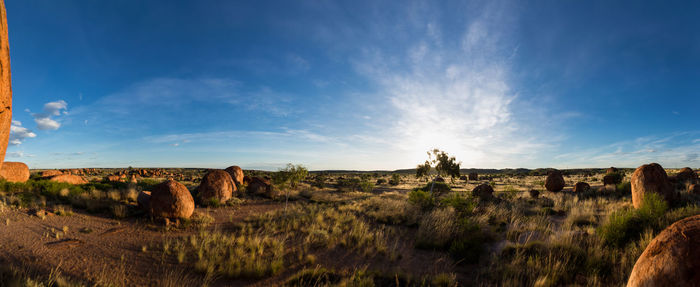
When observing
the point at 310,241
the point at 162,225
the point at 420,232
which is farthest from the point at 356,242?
the point at 162,225

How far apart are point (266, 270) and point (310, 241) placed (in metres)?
2.72

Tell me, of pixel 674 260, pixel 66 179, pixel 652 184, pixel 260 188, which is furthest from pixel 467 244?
pixel 66 179

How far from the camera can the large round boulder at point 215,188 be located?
55.8 feet

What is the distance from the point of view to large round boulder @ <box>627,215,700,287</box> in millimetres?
3541

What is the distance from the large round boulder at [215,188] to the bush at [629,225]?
1871cm

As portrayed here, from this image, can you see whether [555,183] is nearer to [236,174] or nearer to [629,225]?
[629,225]

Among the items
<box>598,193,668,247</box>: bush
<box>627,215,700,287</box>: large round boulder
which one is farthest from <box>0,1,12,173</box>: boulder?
<box>598,193,668,247</box>: bush

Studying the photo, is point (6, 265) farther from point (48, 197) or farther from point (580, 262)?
point (580, 262)

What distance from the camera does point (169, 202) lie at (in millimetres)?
11406

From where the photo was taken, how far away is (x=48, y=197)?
14.5 metres

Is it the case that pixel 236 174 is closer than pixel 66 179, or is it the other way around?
pixel 66 179

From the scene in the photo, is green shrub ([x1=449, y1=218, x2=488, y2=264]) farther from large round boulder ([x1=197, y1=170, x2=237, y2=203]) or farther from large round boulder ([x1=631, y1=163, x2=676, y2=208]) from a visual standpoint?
large round boulder ([x1=197, y1=170, x2=237, y2=203])

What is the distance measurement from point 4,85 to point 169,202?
957 centimetres

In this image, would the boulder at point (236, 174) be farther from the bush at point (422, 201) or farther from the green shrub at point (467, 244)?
the green shrub at point (467, 244)
